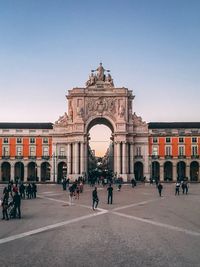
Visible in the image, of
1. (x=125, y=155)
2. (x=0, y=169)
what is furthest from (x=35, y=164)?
(x=125, y=155)

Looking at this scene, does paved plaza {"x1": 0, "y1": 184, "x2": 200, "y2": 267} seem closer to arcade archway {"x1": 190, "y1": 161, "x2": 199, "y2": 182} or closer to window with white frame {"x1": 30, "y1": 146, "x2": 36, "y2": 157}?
window with white frame {"x1": 30, "y1": 146, "x2": 36, "y2": 157}

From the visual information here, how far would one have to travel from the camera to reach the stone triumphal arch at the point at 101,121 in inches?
3568

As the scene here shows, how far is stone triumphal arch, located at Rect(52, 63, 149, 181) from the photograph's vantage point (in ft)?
297

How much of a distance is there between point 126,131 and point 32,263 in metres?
79.7

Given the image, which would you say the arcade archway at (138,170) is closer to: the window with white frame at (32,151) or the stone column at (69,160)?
the stone column at (69,160)

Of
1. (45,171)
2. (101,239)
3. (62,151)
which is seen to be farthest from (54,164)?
(101,239)

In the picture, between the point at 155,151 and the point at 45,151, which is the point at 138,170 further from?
the point at 45,151

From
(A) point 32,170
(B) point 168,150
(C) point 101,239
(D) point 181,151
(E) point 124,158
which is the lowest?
(C) point 101,239

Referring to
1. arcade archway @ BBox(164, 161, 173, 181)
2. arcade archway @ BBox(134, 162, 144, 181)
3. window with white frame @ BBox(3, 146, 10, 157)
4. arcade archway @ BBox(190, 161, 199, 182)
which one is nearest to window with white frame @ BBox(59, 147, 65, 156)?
window with white frame @ BBox(3, 146, 10, 157)

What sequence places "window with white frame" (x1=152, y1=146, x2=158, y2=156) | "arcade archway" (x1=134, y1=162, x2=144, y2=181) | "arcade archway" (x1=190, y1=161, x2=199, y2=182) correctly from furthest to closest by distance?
"arcade archway" (x1=134, y1=162, x2=144, y2=181) < "arcade archway" (x1=190, y1=161, x2=199, y2=182) < "window with white frame" (x1=152, y1=146, x2=158, y2=156)

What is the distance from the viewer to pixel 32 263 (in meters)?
12.6

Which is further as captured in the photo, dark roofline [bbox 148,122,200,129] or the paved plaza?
dark roofline [bbox 148,122,200,129]

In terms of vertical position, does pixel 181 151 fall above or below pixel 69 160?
above

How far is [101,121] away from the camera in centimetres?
9781
